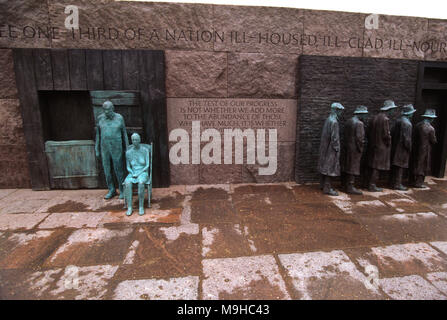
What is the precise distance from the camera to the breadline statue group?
191 inches

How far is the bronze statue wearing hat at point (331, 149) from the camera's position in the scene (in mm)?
4750

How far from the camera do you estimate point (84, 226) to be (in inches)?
145

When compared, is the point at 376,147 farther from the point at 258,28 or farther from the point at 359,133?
the point at 258,28

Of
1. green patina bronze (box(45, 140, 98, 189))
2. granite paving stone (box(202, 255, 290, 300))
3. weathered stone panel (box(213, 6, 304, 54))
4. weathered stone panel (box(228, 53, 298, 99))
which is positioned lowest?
granite paving stone (box(202, 255, 290, 300))

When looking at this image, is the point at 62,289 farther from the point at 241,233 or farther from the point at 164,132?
the point at 164,132

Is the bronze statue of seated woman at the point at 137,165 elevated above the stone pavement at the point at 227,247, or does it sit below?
above

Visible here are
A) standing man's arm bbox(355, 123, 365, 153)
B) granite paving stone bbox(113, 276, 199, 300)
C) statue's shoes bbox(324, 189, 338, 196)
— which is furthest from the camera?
statue's shoes bbox(324, 189, 338, 196)

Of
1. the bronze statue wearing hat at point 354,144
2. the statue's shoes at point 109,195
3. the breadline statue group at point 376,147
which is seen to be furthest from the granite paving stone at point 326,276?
the statue's shoes at point 109,195

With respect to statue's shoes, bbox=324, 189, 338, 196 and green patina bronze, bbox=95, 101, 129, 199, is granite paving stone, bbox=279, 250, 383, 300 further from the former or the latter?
green patina bronze, bbox=95, 101, 129, 199

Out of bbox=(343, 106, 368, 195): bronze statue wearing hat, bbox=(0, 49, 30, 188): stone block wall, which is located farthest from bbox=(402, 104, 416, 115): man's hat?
bbox=(0, 49, 30, 188): stone block wall

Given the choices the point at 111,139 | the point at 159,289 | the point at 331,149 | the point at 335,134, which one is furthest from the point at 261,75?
the point at 159,289

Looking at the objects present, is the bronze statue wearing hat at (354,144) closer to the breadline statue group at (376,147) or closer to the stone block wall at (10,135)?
the breadline statue group at (376,147)

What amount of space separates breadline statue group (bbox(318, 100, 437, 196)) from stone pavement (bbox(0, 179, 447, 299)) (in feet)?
1.61

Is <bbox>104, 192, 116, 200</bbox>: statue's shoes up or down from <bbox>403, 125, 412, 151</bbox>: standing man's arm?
down
